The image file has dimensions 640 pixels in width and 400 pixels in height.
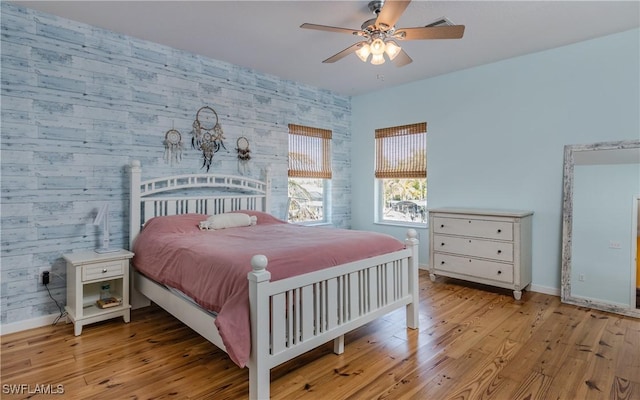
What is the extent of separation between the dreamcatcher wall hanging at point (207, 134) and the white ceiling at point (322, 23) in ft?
2.17

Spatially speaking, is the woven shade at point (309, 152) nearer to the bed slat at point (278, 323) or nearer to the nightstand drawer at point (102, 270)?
the nightstand drawer at point (102, 270)

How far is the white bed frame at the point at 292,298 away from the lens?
1.88m

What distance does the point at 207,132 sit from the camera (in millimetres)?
3984

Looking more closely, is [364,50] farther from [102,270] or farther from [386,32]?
[102,270]

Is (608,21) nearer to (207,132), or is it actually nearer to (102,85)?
(207,132)

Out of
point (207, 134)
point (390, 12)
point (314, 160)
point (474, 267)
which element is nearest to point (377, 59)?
point (390, 12)

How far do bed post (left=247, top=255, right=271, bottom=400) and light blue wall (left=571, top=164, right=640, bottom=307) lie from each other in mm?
3220

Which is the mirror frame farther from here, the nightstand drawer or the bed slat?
the nightstand drawer

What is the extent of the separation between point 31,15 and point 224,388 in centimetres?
335

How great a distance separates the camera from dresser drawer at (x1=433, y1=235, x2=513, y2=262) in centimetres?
367

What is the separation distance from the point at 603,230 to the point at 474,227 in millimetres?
1131

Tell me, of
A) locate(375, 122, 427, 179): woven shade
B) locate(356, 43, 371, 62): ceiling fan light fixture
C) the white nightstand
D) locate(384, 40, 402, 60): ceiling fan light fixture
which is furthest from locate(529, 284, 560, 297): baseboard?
the white nightstand

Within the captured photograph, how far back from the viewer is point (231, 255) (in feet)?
7.22

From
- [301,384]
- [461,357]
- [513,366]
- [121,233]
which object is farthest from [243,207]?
[513,366]
